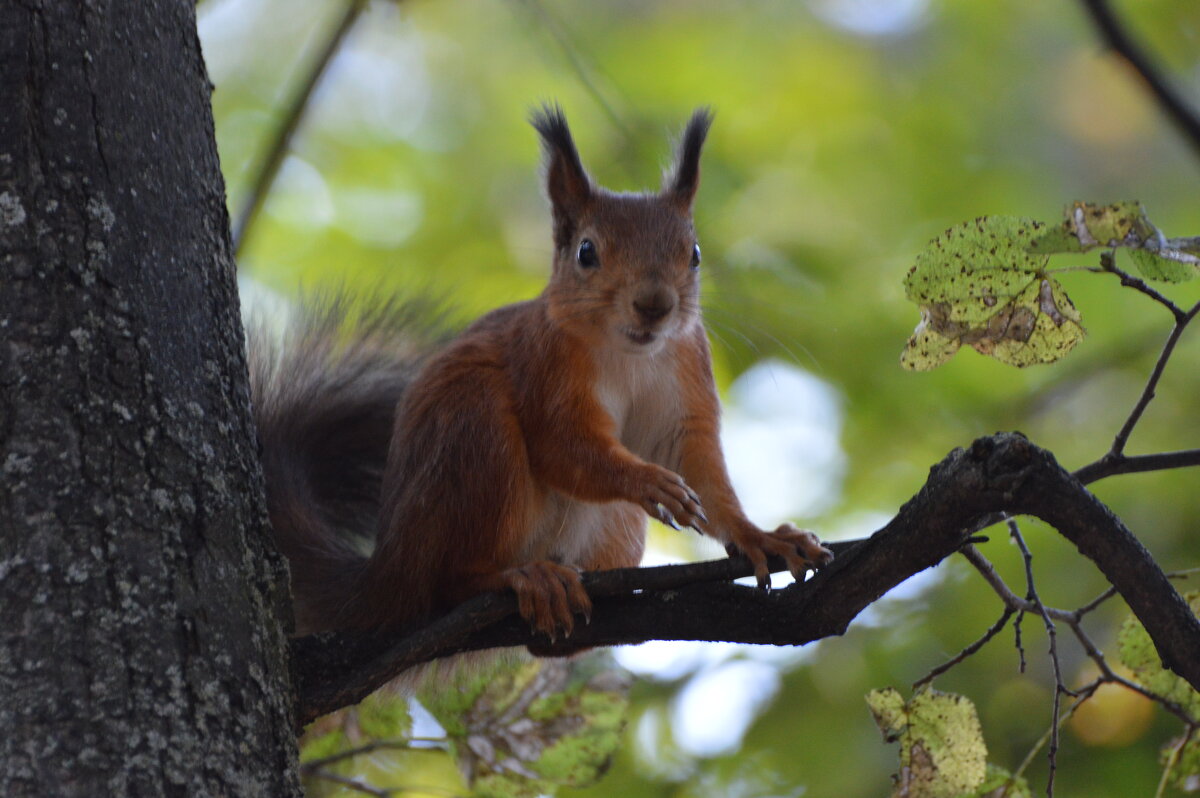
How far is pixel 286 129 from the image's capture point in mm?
2439

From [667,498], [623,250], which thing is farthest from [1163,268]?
[623,250]

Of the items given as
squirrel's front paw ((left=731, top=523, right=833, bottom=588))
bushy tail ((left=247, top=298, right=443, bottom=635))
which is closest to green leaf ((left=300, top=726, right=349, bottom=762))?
bushy tail ((left=247, top=298, right=443, bottom=635))

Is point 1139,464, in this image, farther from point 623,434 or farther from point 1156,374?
→ point 623,434

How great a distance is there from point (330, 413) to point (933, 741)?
1.42 m

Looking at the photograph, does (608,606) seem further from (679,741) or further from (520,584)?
(679,741)

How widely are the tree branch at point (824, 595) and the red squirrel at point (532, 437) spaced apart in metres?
0.12

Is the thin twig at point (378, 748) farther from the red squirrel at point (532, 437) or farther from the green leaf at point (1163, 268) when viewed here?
the green leaf at point (1163, 268)

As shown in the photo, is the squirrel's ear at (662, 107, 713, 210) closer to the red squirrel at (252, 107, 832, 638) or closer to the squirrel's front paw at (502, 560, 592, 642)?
the red squirrel at (252, 107, 832, 638)

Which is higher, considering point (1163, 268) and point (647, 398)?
point (647, 398)

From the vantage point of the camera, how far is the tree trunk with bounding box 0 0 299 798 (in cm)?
125

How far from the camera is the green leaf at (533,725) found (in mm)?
2088

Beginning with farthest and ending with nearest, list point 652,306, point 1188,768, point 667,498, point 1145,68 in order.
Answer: point 652,306 < point 667,498 < point 1145,68 < point 1188,768

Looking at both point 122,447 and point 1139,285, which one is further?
point 122,447

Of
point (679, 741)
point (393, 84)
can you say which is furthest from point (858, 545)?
point (393, 84)
